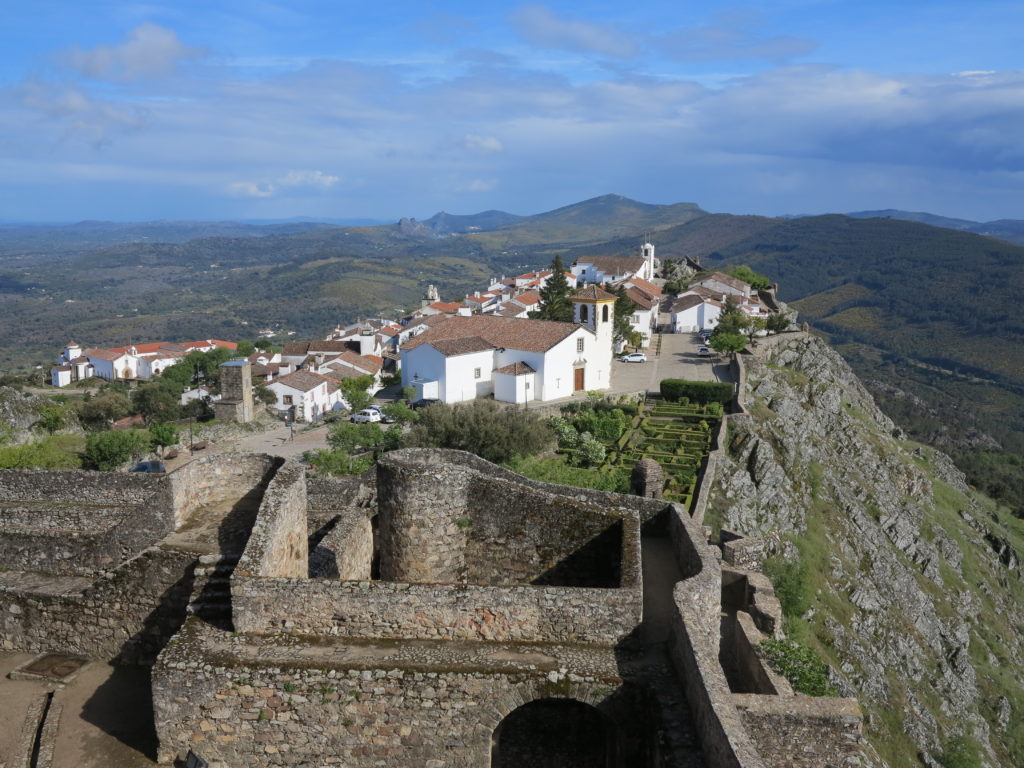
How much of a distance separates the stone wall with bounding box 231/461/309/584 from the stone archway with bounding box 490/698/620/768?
12.9 feet

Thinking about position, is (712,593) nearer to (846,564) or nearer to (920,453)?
(846,564)

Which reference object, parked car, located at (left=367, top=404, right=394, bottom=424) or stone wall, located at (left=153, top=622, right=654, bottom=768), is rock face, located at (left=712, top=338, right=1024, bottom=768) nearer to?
stone wall, located at (left=153, top=622, right=654, bottom=768)

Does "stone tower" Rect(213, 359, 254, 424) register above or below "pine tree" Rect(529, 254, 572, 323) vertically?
below

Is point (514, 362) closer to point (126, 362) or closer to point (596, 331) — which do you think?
point (596, 331)

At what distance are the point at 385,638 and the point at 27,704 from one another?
5295 millimetres

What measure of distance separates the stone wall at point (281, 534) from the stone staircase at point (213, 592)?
1.50 feet

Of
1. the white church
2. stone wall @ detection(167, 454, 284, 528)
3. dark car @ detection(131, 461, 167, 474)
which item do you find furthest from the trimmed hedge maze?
dark car @ detection(131, 461, 167, 474)

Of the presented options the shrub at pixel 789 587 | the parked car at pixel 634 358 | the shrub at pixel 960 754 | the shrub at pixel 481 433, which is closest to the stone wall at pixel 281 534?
the shrub at pixel 789 587

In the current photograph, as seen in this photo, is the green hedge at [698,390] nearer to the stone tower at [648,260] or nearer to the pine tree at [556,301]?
the pine tree at [556,301]

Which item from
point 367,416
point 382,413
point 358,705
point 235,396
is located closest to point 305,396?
point 235,396

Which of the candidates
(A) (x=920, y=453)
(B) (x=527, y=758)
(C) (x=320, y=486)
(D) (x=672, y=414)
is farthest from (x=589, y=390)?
(B) (x=527, y=758)

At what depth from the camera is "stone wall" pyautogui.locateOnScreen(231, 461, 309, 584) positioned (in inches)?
404

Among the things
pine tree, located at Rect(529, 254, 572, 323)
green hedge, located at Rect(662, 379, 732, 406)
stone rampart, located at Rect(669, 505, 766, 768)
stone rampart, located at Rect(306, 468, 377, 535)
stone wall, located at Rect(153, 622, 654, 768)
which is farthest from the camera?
pine tree, located at Rect(529, 254, 572, 323)

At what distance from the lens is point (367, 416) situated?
45.7m
